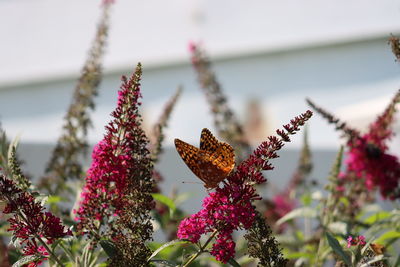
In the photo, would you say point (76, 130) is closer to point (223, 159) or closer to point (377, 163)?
point (223, 159)

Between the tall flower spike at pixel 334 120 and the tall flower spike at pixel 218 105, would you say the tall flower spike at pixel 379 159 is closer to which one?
the tall flower spike at pixel 334 120

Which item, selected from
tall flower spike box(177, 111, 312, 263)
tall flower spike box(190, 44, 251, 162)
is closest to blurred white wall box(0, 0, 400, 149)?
tall flower spike box(190, 44, 251, 162)

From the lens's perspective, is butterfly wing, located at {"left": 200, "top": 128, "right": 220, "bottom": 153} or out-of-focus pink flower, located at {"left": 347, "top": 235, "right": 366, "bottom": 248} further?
butterfly wing, located at {"left": 200, "top": 128, "right": 220, "bottom": 153}

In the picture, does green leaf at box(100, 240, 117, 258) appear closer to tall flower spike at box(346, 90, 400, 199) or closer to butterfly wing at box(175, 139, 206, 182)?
butterfly wing at box(175, 139, 206, 182)

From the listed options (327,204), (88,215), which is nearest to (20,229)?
(88,215)

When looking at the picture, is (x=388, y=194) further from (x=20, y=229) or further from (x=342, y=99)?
(x=342, y=99)

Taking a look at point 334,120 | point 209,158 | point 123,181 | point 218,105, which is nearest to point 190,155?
point 209,158
